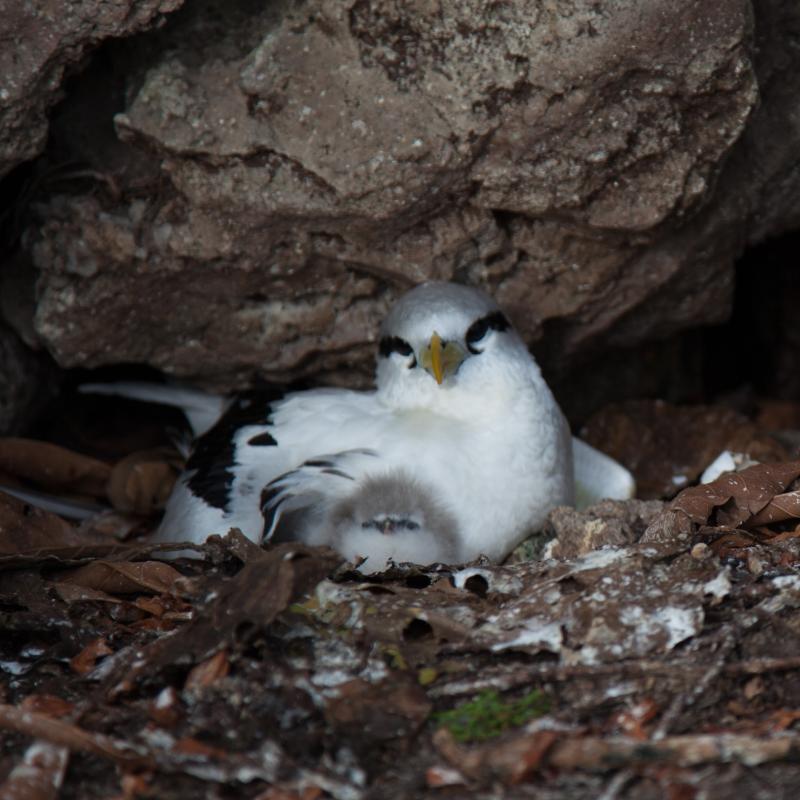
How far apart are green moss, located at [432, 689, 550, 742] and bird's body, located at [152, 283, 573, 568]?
1.08 m

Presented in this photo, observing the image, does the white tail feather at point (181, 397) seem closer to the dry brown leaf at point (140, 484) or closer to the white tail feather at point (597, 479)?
the dry brown leaf at point (140, 484)

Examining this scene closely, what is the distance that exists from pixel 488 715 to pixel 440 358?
1640 millimetres

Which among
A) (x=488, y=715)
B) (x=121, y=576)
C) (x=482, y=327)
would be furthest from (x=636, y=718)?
(x=482, y=327)

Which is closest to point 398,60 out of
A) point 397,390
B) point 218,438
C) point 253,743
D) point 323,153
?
point 323,153

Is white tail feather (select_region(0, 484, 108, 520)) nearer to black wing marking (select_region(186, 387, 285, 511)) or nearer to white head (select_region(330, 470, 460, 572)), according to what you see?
black wing marking (select_region(186, 387, 285, 511))

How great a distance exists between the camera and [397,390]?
4.58 m

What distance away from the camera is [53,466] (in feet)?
16.2

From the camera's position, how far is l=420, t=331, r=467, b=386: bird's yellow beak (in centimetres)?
425

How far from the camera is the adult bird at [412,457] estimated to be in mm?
4059

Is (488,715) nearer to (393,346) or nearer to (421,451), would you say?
(421,451)

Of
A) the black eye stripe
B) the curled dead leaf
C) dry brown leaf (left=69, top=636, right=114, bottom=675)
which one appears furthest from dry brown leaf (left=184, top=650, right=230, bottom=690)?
the black eye stripe

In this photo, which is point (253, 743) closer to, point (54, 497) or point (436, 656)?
point (436, 656)

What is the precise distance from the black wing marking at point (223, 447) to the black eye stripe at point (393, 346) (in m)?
0.51

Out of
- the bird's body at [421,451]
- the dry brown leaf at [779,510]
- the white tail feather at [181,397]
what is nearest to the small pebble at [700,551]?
the dry brown leaf at [779,510]
